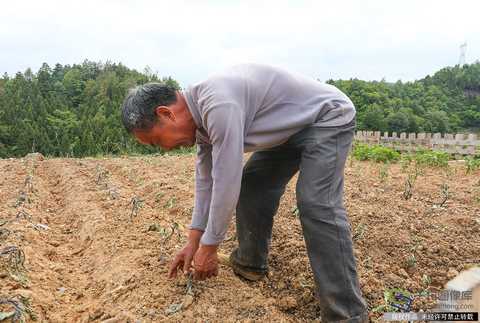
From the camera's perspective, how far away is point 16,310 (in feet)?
6.55

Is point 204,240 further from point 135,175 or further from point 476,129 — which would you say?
point 476,129

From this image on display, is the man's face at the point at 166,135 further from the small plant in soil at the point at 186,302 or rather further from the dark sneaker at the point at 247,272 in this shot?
the dark sneaker at the point at 247,272

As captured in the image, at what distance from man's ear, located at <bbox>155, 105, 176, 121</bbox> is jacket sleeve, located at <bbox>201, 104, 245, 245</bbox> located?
176mm

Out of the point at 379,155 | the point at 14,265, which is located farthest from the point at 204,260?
the point at 379,155

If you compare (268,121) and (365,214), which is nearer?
(268,121)

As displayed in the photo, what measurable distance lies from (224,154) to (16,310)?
3.97ft

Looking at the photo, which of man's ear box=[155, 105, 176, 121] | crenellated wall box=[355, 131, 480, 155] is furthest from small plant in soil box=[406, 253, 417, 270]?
crenellated wall box=[355, 131, 480, 155]

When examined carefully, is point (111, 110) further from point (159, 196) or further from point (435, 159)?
point (159, 196)

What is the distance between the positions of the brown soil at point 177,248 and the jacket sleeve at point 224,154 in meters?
0.59

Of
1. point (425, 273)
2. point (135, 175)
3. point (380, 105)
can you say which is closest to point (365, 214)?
point (425, 273)

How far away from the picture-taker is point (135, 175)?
678 centimetres

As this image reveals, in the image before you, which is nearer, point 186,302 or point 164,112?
point 164,112

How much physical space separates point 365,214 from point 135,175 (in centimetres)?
405

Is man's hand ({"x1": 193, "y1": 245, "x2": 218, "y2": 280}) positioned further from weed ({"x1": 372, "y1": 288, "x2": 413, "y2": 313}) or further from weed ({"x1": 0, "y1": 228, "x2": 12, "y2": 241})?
weed ({"x1": 0, "y1": 228, "x2": 12, "y2": 241})
